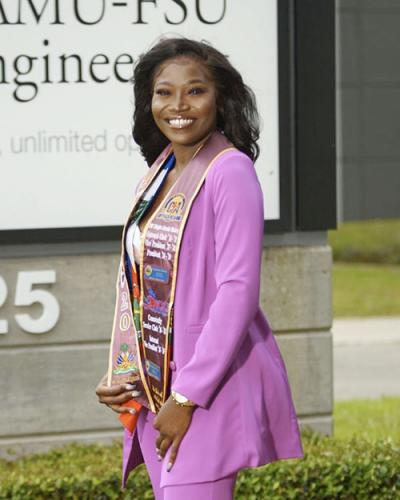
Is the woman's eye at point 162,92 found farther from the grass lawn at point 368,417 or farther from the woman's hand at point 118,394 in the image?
the grass lawn at point 368,417

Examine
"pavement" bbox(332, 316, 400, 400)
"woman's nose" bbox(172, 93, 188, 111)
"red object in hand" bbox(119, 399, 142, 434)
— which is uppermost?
"woman's nose" bbox(172, 93, 188, 111)

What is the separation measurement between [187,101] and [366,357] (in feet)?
27.7

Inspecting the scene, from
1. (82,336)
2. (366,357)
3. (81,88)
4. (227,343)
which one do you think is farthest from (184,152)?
(366,357)

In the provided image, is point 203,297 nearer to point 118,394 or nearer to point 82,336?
point 118,394

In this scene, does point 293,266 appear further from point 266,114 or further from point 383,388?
point 383,388

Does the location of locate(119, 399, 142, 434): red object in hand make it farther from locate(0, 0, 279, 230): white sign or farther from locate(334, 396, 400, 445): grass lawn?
locate(334, 396, 400, 445): grass lawn

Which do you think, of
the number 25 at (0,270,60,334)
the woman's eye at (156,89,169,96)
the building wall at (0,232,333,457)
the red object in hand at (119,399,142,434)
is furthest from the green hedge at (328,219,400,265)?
the woman's eye at (156,89,169,96)

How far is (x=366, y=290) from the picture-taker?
1669cm

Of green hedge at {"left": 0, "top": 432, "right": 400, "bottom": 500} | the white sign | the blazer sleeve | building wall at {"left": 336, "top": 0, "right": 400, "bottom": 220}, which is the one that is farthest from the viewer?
building wall at {"left": 336, "top": 0, "right": 400, "bottom": 220}

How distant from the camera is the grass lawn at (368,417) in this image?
828cm

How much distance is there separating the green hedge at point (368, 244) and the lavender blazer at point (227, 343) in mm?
16688

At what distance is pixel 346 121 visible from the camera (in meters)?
23.5

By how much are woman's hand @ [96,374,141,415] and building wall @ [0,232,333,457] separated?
2.74 m

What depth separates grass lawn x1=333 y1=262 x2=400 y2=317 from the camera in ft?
49.3
